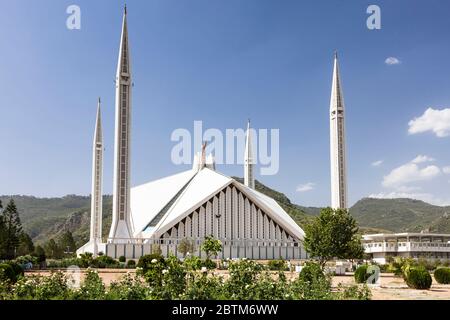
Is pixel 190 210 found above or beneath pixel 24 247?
above

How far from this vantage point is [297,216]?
71.4 meters

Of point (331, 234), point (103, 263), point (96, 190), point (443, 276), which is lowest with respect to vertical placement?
point (103, 263)

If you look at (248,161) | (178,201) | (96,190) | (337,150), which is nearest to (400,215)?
(248,161)

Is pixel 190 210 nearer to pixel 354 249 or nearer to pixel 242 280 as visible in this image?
pixel 354 249

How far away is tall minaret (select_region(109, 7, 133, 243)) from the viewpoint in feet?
106

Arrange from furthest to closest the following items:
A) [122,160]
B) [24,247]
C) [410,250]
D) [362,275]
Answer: [410,250], [24,247], [122,160], [362,275]

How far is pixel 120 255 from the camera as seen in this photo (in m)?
32.1

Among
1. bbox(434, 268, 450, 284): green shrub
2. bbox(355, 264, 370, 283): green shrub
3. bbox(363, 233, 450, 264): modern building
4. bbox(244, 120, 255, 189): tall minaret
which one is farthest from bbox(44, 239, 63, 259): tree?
bbox(434, 268, 450, 284): green shrub

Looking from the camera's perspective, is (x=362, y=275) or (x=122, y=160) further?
(x=122, y=160)

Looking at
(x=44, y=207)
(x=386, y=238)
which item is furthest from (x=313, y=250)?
(x=44, y=207)

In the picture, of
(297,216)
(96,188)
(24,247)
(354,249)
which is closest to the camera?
(354,249)

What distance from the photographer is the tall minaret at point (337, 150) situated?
3688 centimetres

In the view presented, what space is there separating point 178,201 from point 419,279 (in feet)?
91.5
